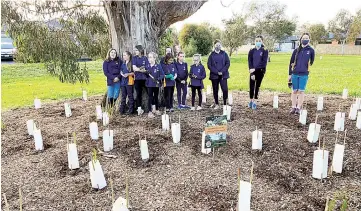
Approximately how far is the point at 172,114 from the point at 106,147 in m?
2.40

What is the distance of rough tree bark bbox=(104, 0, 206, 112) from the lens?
7.12m

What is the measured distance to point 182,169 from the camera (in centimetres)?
435

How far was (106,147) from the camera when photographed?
4988 millimetres

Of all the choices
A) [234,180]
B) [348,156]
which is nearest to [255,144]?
[234,180]

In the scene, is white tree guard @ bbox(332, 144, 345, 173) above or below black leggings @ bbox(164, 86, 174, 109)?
below

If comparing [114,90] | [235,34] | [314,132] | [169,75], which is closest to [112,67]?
[114,90]

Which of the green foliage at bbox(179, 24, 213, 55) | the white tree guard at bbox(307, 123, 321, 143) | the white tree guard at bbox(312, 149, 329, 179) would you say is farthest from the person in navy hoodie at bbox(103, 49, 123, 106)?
the green foliage at bbox(179, 24, 213, 55)

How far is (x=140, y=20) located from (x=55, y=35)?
6.49ft

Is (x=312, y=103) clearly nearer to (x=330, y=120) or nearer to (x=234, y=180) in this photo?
(x=330, y=120)

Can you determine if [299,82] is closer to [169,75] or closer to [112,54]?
[169,75]

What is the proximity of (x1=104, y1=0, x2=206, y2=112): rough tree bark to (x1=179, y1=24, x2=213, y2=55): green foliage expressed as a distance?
86.2 ft

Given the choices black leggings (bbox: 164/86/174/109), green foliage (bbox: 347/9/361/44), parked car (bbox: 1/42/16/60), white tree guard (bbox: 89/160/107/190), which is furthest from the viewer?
green foliage (bbox: 347/9/361/44)

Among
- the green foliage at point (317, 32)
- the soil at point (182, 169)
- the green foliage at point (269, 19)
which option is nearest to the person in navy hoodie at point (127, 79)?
the soil at point (182, 169)

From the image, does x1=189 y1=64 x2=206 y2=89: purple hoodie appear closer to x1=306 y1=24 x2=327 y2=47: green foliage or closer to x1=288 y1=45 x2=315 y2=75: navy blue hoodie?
x1=288 y1=45 x2=315 y2=75: navy blue hoodie
